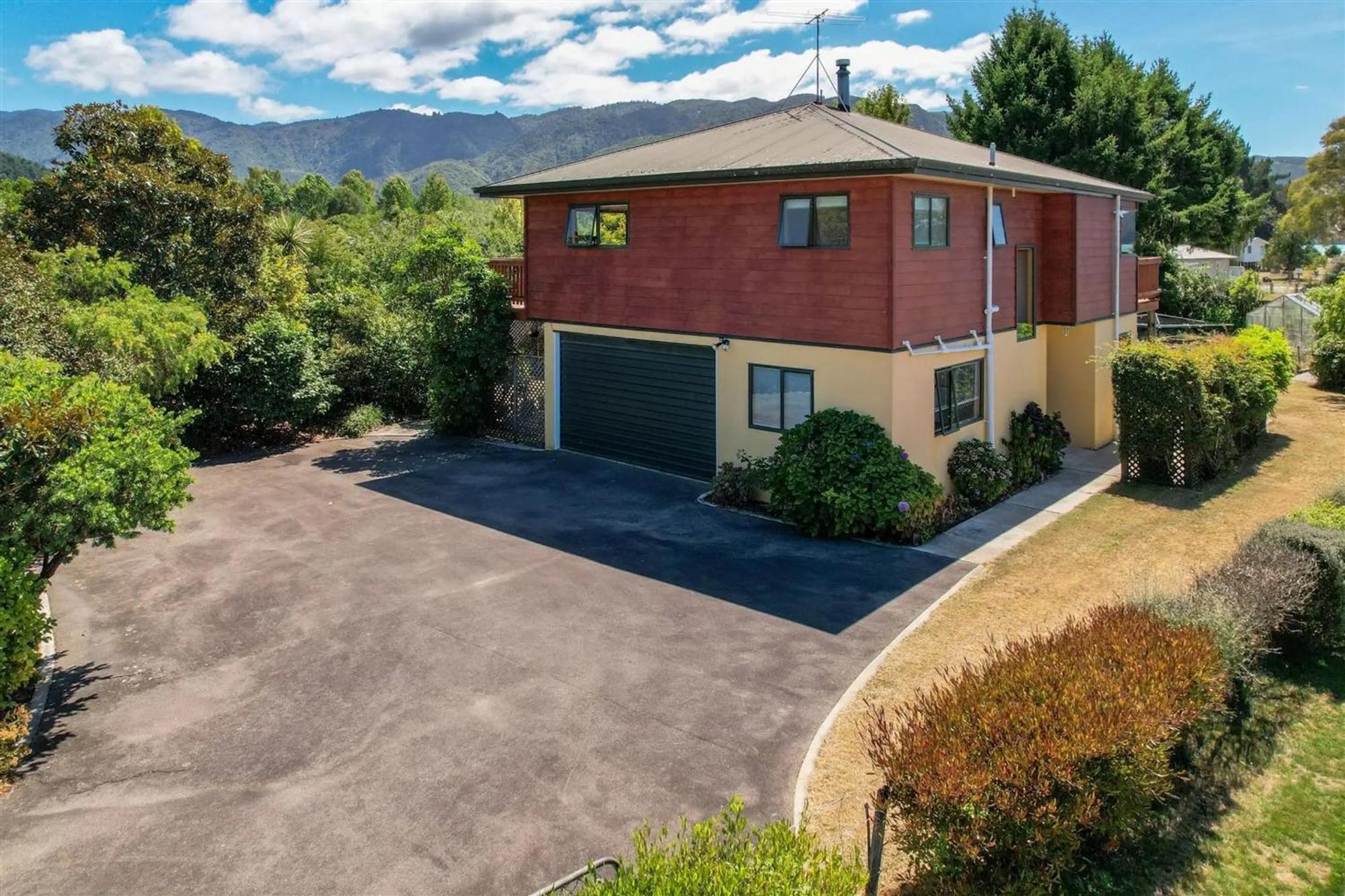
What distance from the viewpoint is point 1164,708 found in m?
6.49

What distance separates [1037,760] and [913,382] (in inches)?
376

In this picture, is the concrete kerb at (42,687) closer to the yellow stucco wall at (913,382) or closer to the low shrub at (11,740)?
the low shrub at (11,740)

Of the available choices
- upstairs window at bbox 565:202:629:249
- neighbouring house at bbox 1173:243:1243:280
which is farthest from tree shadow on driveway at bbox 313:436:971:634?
neighbouring house at bbox 1173:243:1243:280

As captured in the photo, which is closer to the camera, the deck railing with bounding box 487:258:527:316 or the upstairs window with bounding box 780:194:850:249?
the upstairs window with bounding box 780:194:850:249

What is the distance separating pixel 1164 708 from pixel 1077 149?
30.3m

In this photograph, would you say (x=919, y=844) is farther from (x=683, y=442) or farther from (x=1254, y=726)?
(x=683, y=442)

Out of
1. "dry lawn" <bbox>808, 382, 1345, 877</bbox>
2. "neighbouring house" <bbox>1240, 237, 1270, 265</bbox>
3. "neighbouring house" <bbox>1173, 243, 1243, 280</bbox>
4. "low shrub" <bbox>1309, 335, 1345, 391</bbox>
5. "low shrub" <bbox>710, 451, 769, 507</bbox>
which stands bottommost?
"dry lawn" <bbox>808, 382, 1345, 877</bbox>

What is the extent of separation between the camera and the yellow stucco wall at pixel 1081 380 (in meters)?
19.2

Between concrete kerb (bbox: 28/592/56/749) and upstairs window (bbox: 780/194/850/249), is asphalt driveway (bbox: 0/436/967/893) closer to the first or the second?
concrete kerb (bbox: 28/592/56/749)

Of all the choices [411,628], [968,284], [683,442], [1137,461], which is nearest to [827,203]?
[968,284]

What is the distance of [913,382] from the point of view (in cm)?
1468

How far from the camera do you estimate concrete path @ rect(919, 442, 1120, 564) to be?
13.5m

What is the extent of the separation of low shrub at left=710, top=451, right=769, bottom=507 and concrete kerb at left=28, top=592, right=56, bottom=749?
9685mm

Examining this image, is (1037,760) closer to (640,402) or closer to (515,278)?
(640,402)
